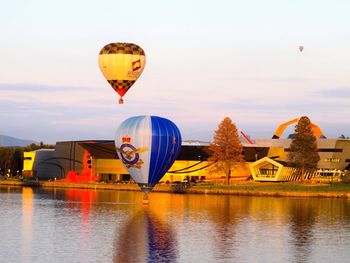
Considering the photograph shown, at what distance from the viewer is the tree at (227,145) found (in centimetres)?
13888

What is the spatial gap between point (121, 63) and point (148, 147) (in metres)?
10.4

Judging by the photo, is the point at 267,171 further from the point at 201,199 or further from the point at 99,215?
the point at 99,215

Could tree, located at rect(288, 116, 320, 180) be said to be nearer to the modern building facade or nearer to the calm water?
the modern building facade

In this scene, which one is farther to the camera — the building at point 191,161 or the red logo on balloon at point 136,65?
the building at point 191,161

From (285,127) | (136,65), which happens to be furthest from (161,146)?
(285,127)

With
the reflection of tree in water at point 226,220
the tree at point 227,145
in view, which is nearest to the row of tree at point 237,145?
the tree at point 227,145

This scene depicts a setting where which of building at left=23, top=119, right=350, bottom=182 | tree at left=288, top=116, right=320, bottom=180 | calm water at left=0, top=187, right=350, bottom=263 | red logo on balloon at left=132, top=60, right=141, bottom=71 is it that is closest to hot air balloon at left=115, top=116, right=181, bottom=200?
calm water at left=0, top=187, right=350, bottom=263

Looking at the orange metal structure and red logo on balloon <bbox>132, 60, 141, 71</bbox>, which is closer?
red logo on balloon <bbox>132, 60, 141, 71</bbox>

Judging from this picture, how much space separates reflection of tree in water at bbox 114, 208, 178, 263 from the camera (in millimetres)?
55269

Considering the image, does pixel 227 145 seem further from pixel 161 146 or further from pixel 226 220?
pixel 226 220

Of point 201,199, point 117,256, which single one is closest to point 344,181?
point 201,199

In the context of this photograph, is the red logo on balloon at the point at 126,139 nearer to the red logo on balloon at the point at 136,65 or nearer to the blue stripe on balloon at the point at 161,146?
the blue stripe on balloon at the point at 161,146

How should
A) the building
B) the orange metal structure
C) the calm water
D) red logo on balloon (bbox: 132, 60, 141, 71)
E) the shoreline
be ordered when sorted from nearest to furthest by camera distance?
1. the calm water
2. red logo on balloon (bbox: 132, 60, 141, 71)
3. the shoreline
4. the building
5. the orange metal structure

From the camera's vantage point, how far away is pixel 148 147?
317 ft
